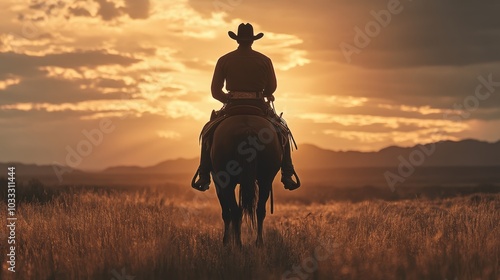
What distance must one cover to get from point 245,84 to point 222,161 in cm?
150

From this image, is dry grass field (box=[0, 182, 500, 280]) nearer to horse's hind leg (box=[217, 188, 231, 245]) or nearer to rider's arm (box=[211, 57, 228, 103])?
horse's hind leg (box=[217, 188, 231, 245])

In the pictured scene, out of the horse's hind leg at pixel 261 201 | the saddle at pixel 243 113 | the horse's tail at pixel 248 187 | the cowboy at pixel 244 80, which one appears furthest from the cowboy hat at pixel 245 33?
the horse's hind leg at pixel 261 201

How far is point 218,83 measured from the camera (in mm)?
12883

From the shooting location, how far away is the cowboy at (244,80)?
1265 centimetres

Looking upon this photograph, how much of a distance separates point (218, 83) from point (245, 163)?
185cm

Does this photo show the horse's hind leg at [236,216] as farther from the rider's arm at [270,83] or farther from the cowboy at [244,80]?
the rider's arm at [270,83]

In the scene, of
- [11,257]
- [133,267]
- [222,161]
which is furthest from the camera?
[222,161]

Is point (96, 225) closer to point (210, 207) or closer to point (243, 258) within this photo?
point (243, 258)

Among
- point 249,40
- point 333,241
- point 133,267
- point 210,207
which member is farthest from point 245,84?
point 210,207

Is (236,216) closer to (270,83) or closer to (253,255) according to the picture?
(253,255)

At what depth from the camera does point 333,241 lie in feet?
40.3

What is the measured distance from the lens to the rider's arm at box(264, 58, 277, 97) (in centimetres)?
1298

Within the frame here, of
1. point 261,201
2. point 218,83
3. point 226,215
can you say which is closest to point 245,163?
point 261,201

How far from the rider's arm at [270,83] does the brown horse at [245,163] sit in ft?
3.45
